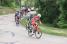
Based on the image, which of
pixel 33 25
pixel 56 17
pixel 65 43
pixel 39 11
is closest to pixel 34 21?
pixel 33 25

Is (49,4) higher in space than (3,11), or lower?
higher

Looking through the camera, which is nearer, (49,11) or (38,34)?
(38,34)

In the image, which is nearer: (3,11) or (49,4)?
(49,4)

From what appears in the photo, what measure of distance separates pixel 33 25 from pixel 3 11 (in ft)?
124

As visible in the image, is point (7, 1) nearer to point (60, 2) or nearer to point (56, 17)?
point (56, 17)

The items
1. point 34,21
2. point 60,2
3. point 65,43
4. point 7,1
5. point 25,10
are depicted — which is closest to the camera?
point 65,43

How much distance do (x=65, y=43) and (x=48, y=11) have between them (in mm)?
13923

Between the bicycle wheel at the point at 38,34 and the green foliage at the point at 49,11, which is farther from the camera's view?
the green foliage at the point at 49,11

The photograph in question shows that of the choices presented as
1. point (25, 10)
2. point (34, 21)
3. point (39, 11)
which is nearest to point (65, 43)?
point (34, 21)

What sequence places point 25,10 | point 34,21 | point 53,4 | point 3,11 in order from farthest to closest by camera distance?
point 3,11 < point 25,10 < point 53,4 < point 34,21

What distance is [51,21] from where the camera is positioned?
28.3 m

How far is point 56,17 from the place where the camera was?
27250 mm

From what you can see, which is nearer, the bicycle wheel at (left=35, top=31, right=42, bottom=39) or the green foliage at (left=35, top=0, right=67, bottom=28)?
the bicycle wheel at (left=35, top=31, right=42, bottom=39)

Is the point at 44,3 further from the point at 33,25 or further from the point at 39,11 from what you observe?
the point at 33,25
